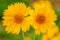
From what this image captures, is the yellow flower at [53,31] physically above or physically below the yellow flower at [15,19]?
below

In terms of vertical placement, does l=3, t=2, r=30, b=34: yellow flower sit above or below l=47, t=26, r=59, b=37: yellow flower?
above

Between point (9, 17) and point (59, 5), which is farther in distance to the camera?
point (59, 5)

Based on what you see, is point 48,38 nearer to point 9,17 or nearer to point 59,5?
point 9,17

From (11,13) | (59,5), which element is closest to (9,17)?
(11,13)

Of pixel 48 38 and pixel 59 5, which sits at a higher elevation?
pixel 59 5
